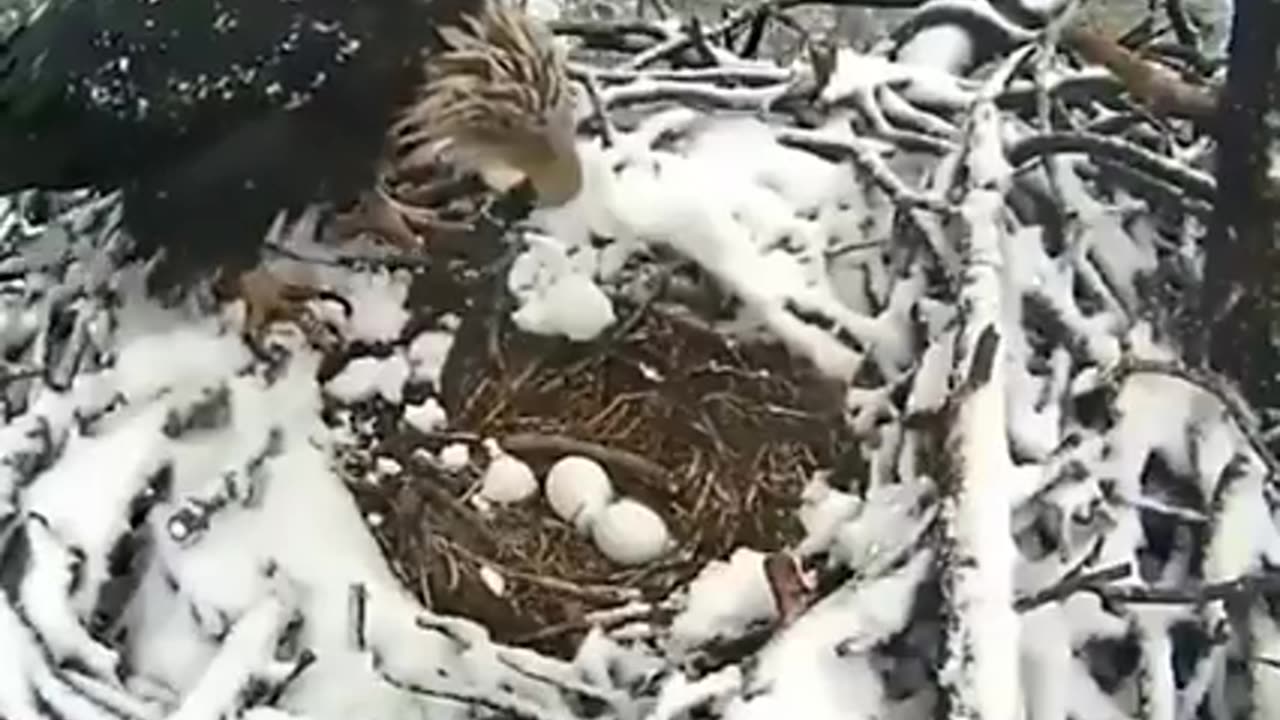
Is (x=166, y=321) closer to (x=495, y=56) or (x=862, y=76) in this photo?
(x=495, y=56)

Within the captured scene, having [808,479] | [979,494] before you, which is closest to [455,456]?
[808,479]

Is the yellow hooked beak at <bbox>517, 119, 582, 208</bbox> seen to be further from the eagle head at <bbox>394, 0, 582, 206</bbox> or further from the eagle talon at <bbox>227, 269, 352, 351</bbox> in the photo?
the eagle talon at <bbox>227, 269, 352, 351</bbox>

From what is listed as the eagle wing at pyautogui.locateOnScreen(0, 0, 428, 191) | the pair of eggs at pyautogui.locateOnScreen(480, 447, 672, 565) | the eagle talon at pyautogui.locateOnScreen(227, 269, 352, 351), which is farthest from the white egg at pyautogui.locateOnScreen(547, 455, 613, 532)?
the eagle wing at pyautogui.locateOnScreen(0, 0, 428, 191)

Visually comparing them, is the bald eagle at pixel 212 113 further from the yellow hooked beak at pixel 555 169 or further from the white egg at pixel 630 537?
the white egg at pixel 630 537

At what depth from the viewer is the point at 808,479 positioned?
3.15 feet

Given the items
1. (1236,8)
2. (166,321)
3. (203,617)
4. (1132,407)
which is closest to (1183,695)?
(1132,407)

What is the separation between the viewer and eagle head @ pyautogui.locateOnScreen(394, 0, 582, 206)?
1.12 metres

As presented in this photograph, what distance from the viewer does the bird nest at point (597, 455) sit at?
917 millimetres

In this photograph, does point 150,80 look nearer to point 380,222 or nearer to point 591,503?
point 380,222

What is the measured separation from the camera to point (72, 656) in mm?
783

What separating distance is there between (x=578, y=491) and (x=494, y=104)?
282 mm

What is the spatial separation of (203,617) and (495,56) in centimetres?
42

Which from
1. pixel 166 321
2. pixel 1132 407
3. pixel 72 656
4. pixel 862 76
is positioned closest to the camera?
pixel 72 656

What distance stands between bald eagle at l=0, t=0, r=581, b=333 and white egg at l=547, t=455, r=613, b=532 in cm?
Result: 16
